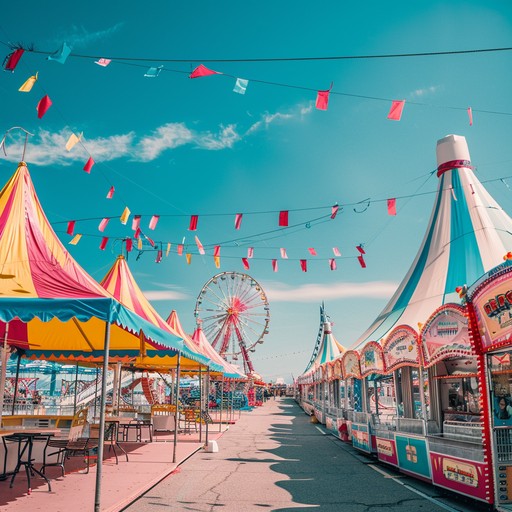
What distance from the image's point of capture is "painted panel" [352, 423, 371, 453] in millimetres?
12612

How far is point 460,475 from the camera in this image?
7355mm

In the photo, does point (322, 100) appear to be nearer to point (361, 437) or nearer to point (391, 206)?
point (391, 206)

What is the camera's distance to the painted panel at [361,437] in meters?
12.6

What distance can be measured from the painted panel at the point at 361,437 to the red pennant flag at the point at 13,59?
1139cm

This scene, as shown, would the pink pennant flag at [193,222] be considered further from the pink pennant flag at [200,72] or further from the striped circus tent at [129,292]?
the pink pennant flag at [200,72]

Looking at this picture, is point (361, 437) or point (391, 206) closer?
point (391, 206)

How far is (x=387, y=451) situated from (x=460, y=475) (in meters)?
3.63

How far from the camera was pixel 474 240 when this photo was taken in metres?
12.7

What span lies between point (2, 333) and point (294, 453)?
810 cm

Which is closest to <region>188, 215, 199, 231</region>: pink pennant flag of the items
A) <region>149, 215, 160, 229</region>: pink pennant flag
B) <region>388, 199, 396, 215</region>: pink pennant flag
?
<region>149, 215, 160, 229</region>: pink pennant flag

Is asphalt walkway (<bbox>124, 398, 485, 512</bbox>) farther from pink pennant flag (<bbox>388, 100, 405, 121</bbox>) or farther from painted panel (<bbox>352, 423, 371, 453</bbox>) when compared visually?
pink pennant flag (<bbox>388, 100, 405, 121</bbox>)

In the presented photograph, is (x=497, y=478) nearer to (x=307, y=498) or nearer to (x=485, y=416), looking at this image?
(x=485, y=416)

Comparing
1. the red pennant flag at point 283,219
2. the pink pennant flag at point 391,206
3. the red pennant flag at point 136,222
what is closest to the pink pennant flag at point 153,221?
the red pennant flag at point 136,222

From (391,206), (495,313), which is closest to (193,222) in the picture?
(391,206)
